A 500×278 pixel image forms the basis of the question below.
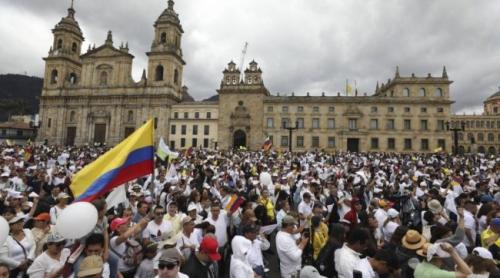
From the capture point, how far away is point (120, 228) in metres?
4.75

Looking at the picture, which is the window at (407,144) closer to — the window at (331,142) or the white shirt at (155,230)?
the window at (331,142)

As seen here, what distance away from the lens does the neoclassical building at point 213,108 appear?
52625 millimetres

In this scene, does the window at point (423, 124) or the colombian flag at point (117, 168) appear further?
the window at point (423, 124)

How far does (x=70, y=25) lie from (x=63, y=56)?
784cm

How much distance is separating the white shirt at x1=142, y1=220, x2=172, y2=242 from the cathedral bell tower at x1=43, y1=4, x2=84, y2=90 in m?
66.8

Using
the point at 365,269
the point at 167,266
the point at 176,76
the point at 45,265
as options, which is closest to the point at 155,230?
the point at 45,265

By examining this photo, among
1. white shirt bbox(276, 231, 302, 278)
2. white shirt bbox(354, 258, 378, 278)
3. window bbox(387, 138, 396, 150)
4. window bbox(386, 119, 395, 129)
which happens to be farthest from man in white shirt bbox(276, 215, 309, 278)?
window bbox(386, 119, 395, 129)

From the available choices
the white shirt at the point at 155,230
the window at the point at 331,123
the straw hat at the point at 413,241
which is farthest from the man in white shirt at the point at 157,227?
the window at the point at 331,123

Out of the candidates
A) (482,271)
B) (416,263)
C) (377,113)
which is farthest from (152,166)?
(377,113)

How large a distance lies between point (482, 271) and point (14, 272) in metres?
6.14

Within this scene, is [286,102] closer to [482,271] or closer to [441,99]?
[441,99]

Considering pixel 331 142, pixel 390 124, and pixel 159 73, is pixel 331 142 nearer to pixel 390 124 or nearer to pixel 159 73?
pixel 390 124

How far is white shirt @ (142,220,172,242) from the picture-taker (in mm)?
5750

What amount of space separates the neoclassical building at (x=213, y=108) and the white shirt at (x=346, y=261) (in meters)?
46.6
